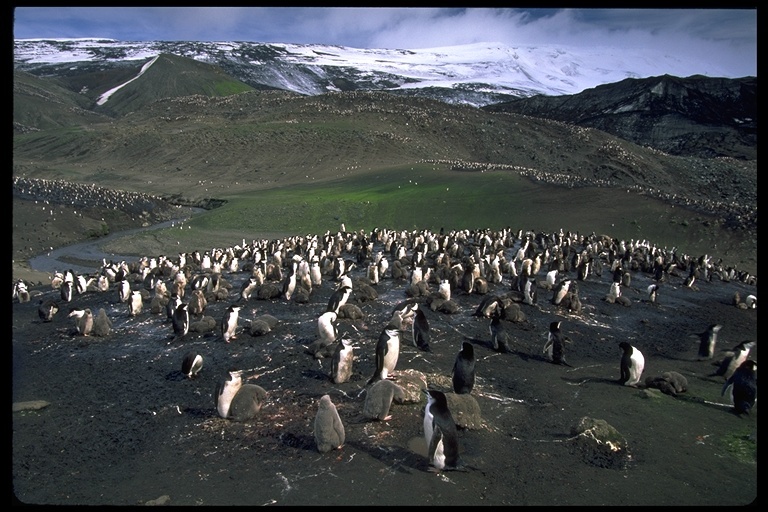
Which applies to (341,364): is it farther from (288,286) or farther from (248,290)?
(248,290)

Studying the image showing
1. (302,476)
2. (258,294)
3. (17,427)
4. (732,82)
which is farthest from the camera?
(732,82)

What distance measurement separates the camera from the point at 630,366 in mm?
9664

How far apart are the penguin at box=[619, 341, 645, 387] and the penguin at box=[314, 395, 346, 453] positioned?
5.29m

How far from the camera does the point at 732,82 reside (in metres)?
83.8

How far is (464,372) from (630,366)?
3.11 metres

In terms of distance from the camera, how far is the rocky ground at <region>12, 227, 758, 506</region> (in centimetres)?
635

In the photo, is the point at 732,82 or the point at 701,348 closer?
the point at 701,348

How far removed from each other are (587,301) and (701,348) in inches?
167

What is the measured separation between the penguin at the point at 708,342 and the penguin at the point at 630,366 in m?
2.71

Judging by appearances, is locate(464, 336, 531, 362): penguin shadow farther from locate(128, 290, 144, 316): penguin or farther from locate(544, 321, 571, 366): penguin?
locate(128, 290, 144, 316): penguin

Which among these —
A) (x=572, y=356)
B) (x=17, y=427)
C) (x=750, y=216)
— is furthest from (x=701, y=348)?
(x=750, y=216)

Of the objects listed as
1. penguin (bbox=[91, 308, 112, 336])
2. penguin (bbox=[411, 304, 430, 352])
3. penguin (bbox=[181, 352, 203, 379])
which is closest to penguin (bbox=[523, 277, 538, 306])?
penguin (bbox=[411, 304, 430, 352])

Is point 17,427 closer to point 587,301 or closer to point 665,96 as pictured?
point 587,301

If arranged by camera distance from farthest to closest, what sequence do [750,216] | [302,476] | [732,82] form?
[732,82] → [750,216] → [302,476]
